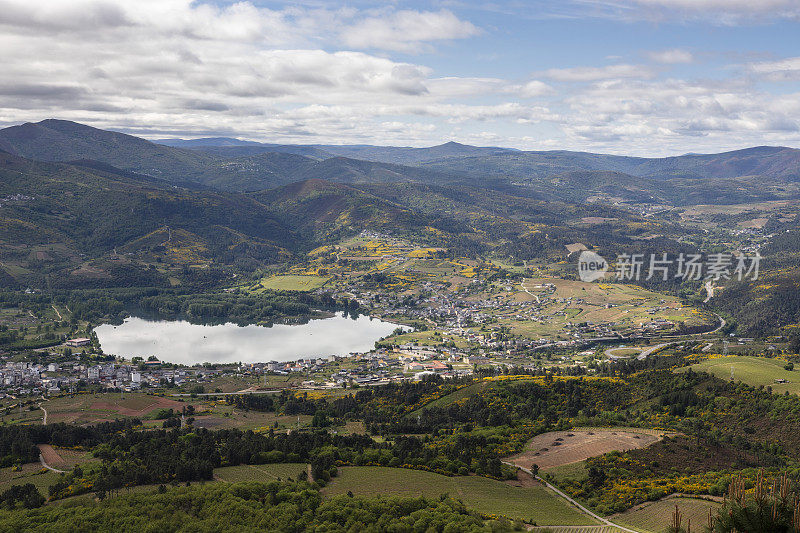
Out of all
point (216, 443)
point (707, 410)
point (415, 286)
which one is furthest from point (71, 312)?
point (707, 410)

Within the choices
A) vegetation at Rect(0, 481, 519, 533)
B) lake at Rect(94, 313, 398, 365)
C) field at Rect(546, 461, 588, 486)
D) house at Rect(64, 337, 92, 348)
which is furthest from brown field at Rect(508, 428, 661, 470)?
house at Rect(64, 337, 92, 348)

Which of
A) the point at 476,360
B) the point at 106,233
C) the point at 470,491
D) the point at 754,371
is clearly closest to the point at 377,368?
the point at 476,360

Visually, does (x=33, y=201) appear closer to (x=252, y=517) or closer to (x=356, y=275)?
(x=356, y=275)

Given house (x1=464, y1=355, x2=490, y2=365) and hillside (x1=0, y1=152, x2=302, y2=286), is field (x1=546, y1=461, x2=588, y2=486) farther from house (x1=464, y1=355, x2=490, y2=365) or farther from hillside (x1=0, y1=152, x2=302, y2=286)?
hillside (x1=0, y1=152, x2=302, y2=286)

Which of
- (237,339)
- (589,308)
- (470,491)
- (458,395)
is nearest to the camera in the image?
(470,491)

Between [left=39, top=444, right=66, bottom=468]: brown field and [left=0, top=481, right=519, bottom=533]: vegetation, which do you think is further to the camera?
[left=39, top=444, right=66, bottom=468]: brown field

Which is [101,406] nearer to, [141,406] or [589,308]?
[141,406]

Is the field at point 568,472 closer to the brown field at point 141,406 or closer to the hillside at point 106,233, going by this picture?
the brown field at point 141,406
